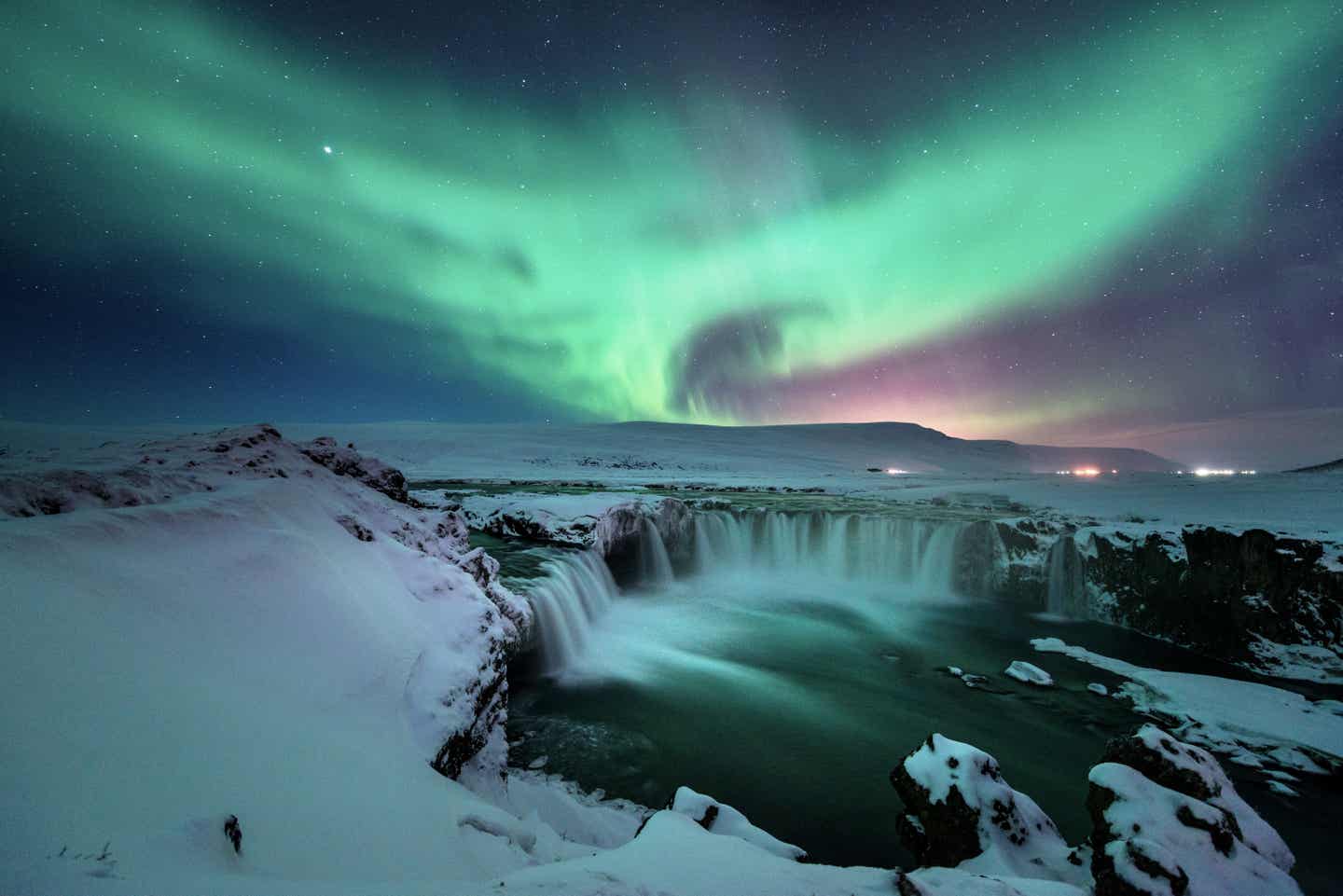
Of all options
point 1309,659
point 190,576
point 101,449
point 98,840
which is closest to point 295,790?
point 98,840

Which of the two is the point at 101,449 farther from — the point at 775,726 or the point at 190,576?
the point at 775,726

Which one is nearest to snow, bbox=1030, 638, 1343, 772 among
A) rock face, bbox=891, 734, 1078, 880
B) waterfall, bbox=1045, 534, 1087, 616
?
waterfall, bbox=1045, 534, 1087, 616

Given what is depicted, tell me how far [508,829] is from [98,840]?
2.53m

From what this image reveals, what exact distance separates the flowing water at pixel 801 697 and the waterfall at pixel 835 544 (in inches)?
30.9

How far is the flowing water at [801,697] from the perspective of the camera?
7551mm

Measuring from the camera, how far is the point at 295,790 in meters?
2.67

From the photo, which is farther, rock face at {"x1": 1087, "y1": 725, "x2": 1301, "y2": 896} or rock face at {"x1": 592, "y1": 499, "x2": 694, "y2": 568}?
rock face at {"x1": 592, "y1": 499, "x2": 694, "y2": 568}

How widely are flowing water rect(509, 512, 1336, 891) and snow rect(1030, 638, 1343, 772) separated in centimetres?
79

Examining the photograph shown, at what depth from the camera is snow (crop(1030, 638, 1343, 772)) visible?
854 cm

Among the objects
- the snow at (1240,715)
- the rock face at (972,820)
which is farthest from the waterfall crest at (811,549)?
the rock face at (972,820)

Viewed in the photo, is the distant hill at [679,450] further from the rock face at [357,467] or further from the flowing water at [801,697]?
the rock face at [357,467]

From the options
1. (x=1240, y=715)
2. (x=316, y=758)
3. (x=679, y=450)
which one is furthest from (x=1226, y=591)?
(x=679, y=450)

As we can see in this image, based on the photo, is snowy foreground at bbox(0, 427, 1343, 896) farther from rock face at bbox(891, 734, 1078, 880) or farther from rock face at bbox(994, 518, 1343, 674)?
rock face at bbox(994, 518, 1343, 674)

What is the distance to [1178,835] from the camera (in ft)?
11.5
